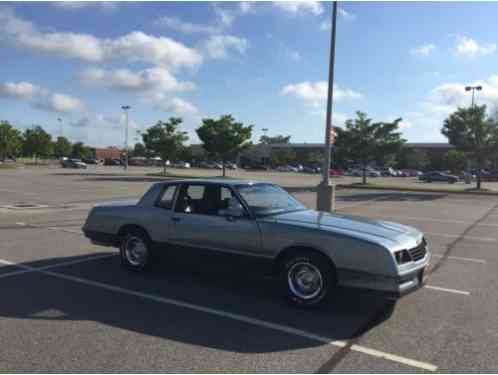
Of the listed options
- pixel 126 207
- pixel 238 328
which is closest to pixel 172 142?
pixel 126 207

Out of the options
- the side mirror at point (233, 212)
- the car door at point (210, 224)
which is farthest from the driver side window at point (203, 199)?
the side mirror at point (233, 212)

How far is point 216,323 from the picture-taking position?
469 centimetres

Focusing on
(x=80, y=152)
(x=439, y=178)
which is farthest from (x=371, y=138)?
(x=80, y=152)

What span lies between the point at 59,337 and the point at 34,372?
2.40ft

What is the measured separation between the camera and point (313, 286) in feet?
16.9

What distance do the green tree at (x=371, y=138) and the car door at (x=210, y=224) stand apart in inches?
1234

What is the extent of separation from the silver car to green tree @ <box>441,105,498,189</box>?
29.2 metres

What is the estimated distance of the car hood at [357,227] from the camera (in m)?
4.94

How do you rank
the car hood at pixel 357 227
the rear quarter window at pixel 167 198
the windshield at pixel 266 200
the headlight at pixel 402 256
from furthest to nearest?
the rear quarter window at pixel 167 198 < the windshield at pixel 266 200 < the car hood at pixel 357 227 < the headlight at pixel 402 256

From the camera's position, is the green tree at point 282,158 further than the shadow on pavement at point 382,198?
Yes

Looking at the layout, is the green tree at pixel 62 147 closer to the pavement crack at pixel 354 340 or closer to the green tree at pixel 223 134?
the green tree at pixel 223 134

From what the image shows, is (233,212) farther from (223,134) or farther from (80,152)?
(80,152)

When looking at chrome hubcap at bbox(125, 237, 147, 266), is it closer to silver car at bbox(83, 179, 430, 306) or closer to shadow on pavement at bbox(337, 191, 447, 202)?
silver car at bbox(83, 179, 430, 306)

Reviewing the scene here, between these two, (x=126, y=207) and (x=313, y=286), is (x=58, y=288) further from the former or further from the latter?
(x=313, y=286)
